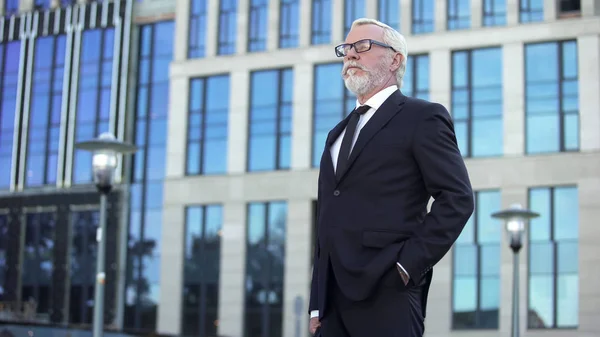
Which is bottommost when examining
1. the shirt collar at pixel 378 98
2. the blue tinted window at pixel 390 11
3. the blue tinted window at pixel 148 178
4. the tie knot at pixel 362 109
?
the tie knot at pixel 362 109

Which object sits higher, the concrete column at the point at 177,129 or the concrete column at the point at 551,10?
the concrete column at the point at 551,10

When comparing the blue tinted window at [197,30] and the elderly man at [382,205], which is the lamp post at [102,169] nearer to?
the elderly man at [382,205]

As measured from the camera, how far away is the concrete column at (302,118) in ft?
148

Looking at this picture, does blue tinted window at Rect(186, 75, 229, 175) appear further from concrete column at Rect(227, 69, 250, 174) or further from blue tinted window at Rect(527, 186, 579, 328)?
blue tinted window at Rect(527, 186, 579, 328)

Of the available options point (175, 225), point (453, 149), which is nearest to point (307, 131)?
point (175, 225)

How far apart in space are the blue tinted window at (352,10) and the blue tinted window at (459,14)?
11.5 feet

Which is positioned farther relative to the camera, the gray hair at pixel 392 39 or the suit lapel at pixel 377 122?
the gray hair at pixel 392 39

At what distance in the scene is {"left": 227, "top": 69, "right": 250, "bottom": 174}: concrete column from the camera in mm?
46562

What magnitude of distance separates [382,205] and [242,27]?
4350cm

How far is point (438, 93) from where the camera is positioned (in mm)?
43062

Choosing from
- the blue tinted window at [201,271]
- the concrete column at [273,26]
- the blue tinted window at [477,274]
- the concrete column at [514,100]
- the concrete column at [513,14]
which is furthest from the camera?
the concrete column at [273,26]

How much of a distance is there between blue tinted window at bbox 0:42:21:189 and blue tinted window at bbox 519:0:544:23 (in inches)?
939

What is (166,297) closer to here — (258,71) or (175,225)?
(175,225)

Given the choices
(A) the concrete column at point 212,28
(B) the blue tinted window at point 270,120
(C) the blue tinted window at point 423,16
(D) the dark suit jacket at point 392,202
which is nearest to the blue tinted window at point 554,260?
(C) the blue tinted window at point 423,16
